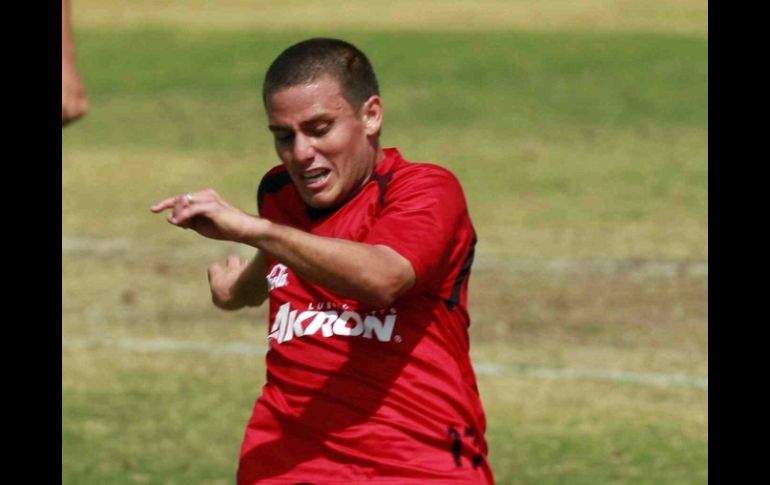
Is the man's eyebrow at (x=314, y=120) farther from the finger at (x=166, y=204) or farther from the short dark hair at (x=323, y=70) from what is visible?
the finger at (x=166, y=204)

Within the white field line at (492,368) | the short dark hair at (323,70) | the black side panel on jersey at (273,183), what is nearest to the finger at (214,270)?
the black side panel on jersey at (273,183)

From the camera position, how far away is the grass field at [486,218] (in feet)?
31.1

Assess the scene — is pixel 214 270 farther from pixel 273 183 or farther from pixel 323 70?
pixel 323 70

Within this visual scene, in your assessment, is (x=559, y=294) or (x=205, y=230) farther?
(x=559, y=294)

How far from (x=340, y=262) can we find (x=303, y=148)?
18.1 inches

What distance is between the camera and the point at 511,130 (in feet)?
75.1

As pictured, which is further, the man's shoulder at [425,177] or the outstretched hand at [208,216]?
the man's shoulder at [425,177]

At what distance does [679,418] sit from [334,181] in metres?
4.84

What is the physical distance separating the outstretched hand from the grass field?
389cm

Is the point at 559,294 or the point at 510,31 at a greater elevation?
the point at 510,31

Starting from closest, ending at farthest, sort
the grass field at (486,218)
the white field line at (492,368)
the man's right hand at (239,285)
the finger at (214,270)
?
1. the man's right hand at (239,285)
2. the finger at (214,270)
3. the grass field at (486,218)
4. the white field line at (492,368)

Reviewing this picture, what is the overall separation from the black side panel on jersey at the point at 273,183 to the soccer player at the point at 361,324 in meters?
0.24

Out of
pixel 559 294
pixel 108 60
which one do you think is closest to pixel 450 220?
pixel 559 294
